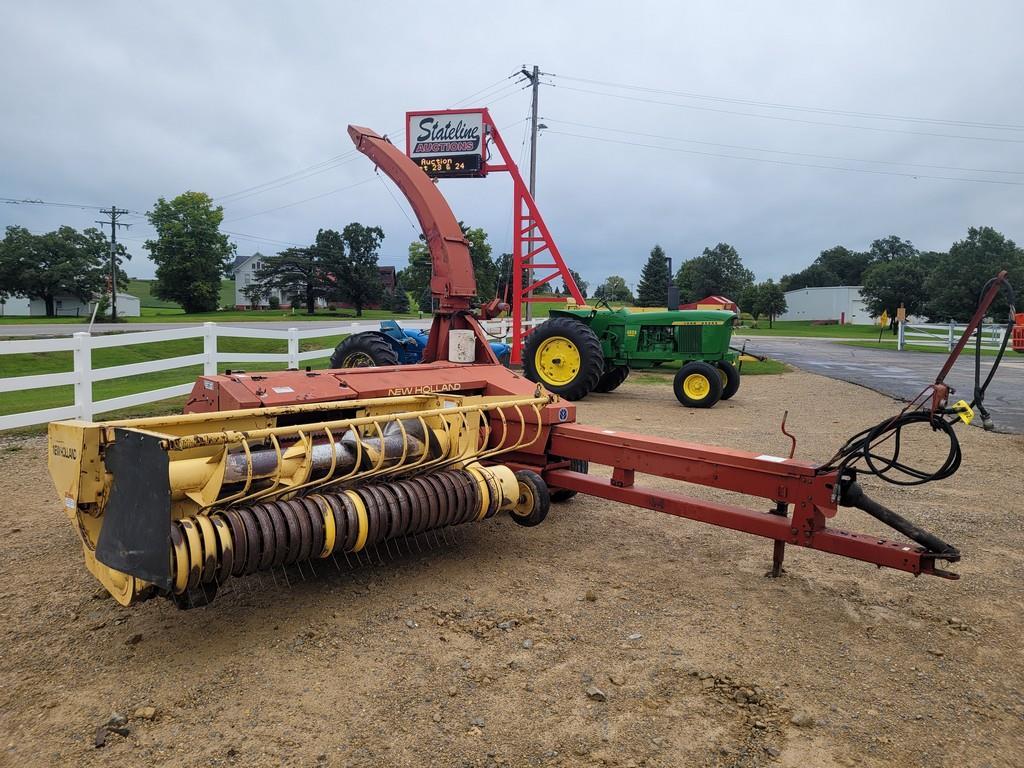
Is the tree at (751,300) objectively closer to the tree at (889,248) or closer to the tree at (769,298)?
the tree at (769,298)

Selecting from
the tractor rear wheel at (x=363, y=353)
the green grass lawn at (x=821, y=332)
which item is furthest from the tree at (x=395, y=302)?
the tractor rear wheel at (x=363, y=353)

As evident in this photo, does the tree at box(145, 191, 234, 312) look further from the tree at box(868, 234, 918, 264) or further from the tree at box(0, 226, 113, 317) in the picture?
the tree at box(868, 234, 918, 264)

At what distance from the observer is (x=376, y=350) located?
8.62 metres

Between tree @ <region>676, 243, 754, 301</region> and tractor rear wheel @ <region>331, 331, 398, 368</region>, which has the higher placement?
tree @ <region>676, 243, 754, 301</region>

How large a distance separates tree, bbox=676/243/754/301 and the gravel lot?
71840 millimetres

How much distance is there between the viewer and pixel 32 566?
168 inches

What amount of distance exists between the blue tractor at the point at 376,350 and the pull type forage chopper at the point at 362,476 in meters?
3.18

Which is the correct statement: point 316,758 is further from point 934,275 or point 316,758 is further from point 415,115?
point 934,275

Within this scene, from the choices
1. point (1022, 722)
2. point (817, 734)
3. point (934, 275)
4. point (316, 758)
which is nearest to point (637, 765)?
point (817, 734)

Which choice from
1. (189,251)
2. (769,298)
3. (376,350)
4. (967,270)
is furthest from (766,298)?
(376,350)

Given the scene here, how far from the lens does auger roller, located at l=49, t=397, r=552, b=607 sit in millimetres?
3088

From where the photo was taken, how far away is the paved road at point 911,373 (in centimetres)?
1134

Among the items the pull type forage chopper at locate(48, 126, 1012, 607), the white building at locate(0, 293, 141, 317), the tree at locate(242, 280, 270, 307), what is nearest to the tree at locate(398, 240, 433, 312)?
the tree at locate(242, 280, 270, 307)

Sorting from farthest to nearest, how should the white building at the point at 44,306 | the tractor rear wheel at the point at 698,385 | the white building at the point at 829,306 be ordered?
the white building at the point at 829,306
the white building at the point at 44,306
the tractor rear wheel at the point at 698,385
